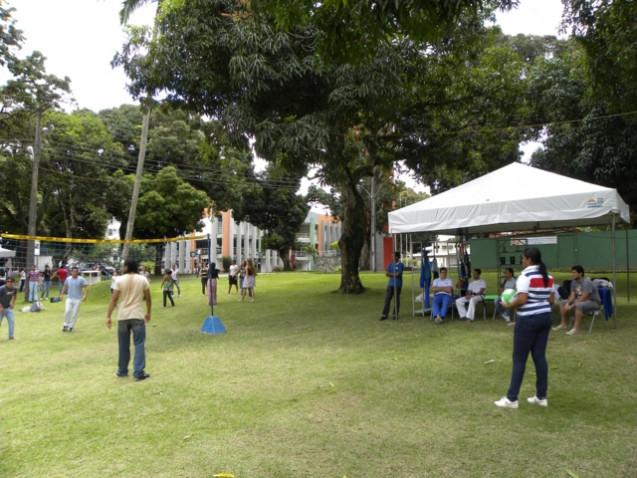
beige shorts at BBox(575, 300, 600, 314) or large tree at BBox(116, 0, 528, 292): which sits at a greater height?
large tree at BBox(116, 0, 528, 292)

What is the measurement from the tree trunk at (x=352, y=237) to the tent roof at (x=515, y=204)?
24.4ft

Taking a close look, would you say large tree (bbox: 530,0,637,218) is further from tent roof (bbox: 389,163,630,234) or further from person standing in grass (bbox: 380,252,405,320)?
person standing in grass (bbox: 380,252,405,320)

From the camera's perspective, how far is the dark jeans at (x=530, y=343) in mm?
5168

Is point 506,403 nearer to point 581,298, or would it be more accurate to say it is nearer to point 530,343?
point 530,343

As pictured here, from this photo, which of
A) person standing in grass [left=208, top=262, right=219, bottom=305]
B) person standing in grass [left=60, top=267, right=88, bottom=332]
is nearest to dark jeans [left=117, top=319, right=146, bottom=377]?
person standing in grass [left=208, top=262, right=219, bottom=305]

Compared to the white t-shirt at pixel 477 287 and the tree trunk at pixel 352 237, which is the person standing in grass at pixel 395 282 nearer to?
the white t-shirt at pixel 477 287

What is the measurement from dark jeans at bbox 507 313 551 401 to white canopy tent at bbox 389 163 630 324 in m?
4.88

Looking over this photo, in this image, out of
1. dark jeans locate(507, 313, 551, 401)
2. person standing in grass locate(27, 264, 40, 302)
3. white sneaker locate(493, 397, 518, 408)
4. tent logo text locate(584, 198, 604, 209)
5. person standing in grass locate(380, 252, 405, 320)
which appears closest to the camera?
dark jeans locate(507, 313, 551, 401)

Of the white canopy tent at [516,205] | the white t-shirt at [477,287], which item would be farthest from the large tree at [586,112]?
the white t-shirt at [477,287]

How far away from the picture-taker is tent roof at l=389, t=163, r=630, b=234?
30.9ft

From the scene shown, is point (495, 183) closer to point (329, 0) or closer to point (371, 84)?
point (371, 84)

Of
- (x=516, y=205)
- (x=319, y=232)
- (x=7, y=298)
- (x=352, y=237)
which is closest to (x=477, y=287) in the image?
(x=516, y=205)

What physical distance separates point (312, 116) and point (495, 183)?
4.63 metres

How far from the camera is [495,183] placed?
11.1 metres
